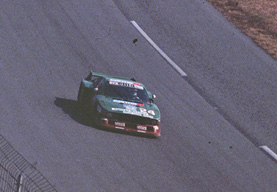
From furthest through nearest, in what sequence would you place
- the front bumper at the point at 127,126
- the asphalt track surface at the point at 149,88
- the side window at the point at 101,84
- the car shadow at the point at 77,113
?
the side window at the point at 101,84
the car shadow at the point at 77,113
the front bumper at the point at 127,126
the asphalt track surface at the point at 149,88

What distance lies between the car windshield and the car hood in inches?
11.1

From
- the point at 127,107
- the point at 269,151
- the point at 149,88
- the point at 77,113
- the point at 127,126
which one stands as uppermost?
the point at 127,107

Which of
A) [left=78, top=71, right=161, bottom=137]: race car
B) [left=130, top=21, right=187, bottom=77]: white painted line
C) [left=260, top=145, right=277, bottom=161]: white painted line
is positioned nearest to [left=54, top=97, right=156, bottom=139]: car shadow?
[left=78, top=71, right=161, bottom=137]: race car

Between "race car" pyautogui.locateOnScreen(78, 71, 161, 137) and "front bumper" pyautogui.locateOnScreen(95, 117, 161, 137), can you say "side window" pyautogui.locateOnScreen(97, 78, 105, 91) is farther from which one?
"front bumper" pyautogui.locateOnScreen(95, 117, 161, 137)

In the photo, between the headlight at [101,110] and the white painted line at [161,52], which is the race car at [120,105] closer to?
the headlight at [101,110]

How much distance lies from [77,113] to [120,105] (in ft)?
5.37

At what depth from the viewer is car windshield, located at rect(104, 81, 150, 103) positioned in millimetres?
17469

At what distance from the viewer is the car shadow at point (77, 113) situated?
16688mm

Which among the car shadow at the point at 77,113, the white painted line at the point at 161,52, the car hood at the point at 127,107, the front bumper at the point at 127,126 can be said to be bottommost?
the white painted line at the point at 161,52

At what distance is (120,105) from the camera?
54.9 feet

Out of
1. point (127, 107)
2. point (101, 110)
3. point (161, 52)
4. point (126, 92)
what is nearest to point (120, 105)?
point (127, 107)

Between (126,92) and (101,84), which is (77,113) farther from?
(126,92)

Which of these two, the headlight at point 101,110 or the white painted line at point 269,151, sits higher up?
the headlight at point 101,110

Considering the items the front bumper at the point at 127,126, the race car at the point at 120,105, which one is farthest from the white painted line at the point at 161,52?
the front bumper at the point at 127,126
